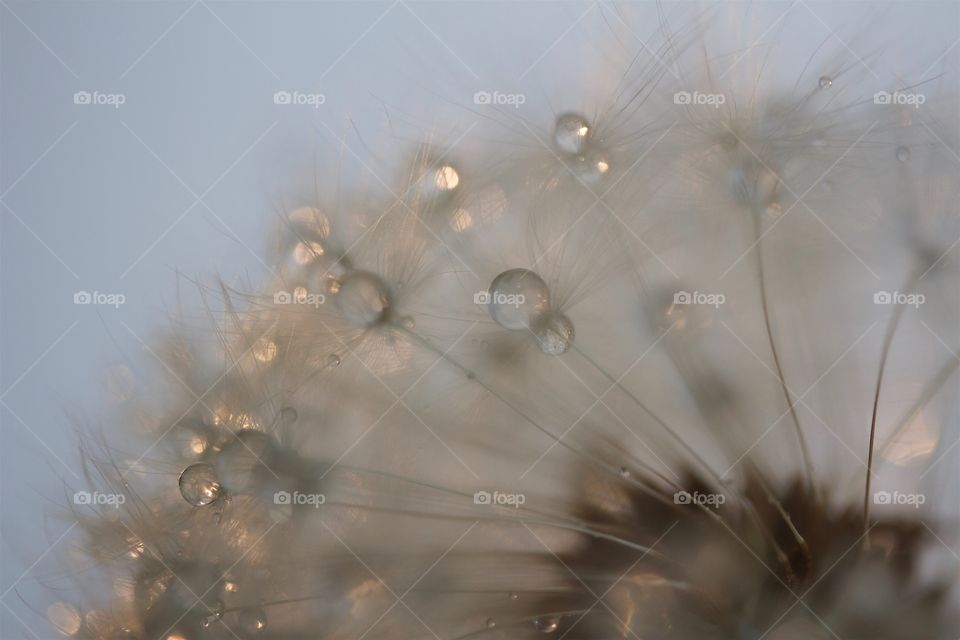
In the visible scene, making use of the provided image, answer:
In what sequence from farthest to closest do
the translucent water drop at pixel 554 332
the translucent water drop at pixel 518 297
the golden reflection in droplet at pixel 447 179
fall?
1. the golden reflection in droplet at pixel 447 179
2. the translucent water drop at pixel 554 332
3. the translucent water drop at pixel 518 297

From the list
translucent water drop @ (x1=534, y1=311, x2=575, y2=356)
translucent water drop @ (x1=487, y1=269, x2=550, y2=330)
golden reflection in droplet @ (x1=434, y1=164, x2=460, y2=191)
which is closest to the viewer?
translucent water drop @ (x1=487, y1=269, x2=550, y2=330)

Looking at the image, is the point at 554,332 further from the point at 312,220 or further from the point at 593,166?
the point at 312,220

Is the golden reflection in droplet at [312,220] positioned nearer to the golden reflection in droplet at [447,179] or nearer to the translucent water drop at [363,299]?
the translucent water drop at [363,299]

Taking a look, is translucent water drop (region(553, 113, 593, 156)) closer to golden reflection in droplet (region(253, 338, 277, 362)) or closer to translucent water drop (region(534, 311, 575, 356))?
translucent water drop (region(534, 311, 575, 356))

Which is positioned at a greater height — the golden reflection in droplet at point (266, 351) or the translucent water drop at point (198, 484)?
the golden reflection in droplet at point (266, 351)

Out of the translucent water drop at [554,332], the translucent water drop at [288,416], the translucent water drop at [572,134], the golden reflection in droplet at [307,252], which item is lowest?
the translucent water drop at [288,416]

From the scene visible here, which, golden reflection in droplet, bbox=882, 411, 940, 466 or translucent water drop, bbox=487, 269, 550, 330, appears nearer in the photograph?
translucent water drop, bbox=487, 269, 550, 330

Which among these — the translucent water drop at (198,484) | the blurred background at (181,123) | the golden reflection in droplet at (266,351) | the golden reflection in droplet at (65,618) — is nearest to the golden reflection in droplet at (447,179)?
the blurred background at (181,123)

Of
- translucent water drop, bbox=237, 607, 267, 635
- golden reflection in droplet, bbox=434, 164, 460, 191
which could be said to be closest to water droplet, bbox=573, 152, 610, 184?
golden reflection in droplet, bbox=434, 164, 460, 191
